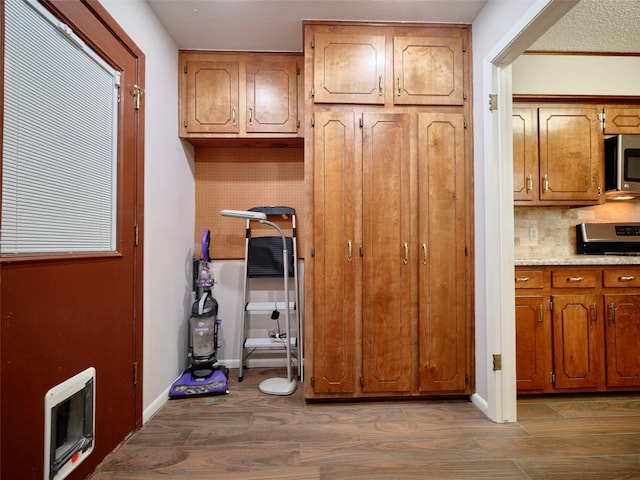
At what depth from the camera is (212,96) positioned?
243cm

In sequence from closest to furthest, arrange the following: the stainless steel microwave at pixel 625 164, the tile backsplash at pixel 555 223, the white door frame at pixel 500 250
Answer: the white door frame at pixel 500 250, the stainless steel microwave at pixel 625 164, the tile backsplash at pixel 555 223

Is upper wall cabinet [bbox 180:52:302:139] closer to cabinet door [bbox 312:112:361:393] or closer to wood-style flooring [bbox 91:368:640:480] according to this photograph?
cabinet door [bbox 312:112:361:393]

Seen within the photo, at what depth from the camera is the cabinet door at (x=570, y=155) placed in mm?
2439

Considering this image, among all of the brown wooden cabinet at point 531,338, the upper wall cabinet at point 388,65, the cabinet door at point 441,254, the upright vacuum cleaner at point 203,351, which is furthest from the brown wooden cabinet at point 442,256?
the upright vacuum cleaner at point 203,351

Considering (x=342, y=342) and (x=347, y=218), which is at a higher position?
(x=347, y=218)

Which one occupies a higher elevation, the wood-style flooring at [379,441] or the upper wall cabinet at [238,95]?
the upper wall cabinet at [238,95]

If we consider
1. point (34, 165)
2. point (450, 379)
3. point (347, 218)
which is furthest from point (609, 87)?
point (34, 165)

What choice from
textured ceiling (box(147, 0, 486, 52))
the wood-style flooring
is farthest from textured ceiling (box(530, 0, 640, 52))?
the wood-style flooring

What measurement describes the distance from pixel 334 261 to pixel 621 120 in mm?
2599

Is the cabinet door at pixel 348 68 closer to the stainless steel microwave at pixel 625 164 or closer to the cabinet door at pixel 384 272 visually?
the cabinet door at pixel 384 272

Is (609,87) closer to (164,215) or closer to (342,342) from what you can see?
(342,342)

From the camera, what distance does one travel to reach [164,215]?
211 cm

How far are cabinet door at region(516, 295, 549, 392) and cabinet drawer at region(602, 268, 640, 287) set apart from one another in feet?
1.67

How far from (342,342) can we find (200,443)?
0.98 meters
